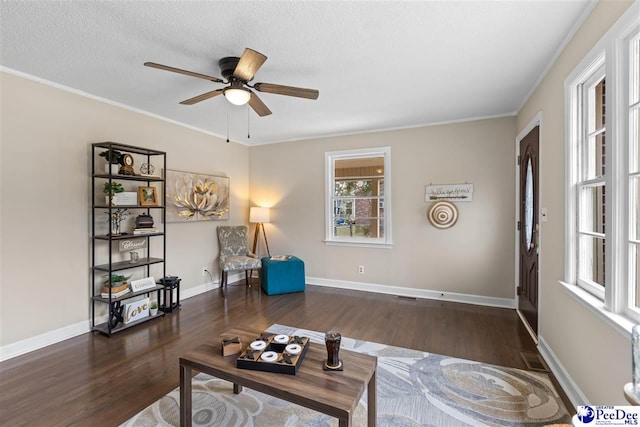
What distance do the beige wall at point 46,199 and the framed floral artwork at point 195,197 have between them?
77 centimetres

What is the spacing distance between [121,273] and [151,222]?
72 cm

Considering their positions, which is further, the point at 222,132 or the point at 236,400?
the point at 222,132

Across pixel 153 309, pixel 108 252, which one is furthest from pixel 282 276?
pixel 108 252

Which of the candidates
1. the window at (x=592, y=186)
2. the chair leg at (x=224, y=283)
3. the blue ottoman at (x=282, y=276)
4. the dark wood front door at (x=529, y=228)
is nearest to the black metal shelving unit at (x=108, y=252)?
the chair leg at (x=224, y=283)

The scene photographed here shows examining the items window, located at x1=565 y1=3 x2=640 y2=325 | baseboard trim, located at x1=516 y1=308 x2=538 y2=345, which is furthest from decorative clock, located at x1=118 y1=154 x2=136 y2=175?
baseboard trim, located at x1=516 y1=308 x2=538 y2=345

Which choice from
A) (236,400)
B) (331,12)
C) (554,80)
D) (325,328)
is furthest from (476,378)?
(331,12)

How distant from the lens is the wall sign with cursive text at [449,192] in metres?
3.99

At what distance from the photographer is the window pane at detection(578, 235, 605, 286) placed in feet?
6.22

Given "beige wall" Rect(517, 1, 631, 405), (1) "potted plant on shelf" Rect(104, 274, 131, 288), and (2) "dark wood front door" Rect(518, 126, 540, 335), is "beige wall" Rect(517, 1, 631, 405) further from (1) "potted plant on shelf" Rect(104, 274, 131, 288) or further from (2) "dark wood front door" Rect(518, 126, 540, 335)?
(1) "potted plant on shelf" Rect(104, 274, 131, 288)

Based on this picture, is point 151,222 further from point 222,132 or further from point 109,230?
point 222,132

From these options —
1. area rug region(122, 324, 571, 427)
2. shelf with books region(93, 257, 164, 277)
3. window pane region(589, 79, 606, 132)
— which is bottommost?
area rug region(122, 324, 571, 427)

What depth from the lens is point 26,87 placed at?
264 centimetres

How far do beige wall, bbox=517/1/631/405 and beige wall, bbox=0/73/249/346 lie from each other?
14.4 ft

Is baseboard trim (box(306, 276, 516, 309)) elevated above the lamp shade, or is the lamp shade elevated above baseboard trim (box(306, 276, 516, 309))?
the lamp shade
